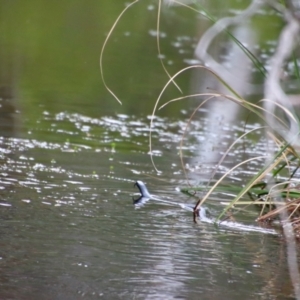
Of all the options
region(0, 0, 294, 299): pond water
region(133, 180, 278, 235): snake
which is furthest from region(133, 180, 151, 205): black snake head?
region(0, 0, 294, 299): pond water

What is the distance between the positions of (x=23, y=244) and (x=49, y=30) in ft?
37.3

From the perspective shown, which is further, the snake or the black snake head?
Answer: the black snake head

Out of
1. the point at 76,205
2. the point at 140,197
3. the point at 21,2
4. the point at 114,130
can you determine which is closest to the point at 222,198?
the point at 140,197

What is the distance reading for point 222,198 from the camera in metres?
5.39

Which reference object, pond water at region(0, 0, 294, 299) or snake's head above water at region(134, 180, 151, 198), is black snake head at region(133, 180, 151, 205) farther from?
pond water at region(0, 0, 294, 299)

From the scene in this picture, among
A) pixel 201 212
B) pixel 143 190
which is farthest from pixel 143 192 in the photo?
pixel 201 212

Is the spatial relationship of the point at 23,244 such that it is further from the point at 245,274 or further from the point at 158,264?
the point at 245,274

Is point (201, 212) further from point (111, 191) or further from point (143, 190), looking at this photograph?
point (111, 191)

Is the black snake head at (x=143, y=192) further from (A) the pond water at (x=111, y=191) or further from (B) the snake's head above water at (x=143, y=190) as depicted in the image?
(A) the pond water at (x=111, y=191)

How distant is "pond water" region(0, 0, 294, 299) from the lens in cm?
364

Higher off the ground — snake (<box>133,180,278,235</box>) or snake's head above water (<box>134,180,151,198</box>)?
snake's head above water (<box>134,180,151,198</box>)

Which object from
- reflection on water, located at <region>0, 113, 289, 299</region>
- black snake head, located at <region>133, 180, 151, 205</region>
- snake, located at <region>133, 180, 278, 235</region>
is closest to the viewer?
reflection on water, located at <region>0, 113, 289, 299</region>

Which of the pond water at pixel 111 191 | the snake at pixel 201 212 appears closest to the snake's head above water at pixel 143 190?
the snake at pixel 201 212

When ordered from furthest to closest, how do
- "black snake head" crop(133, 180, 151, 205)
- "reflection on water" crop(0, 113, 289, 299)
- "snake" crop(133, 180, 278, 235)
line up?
1. "black snake head" crop(133, 180, 151, 205)
2. "snake" crop(133, 180, 278, 235)
3. "reflection on water" crop(0, 113, 289, 299)
